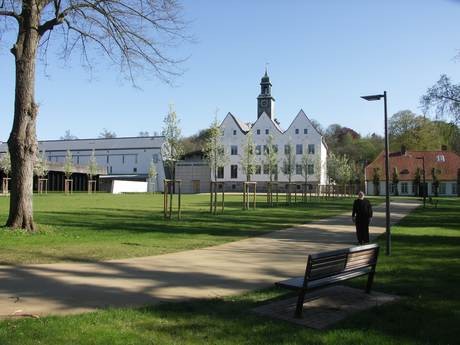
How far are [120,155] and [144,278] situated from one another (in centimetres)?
9281

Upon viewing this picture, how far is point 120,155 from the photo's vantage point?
99562mm

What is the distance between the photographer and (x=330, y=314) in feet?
22.2

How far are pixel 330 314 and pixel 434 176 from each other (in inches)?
3249

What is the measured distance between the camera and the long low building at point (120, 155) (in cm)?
9562

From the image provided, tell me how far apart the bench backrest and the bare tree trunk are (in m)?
11.0

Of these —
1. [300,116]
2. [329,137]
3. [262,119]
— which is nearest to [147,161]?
[262,119]

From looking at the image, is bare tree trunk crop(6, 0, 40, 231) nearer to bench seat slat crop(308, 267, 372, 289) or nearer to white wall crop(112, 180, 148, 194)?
bench seat slat crop(308, 267, 372, 289)

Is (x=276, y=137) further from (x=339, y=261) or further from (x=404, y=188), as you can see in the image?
(x=339, y=261)

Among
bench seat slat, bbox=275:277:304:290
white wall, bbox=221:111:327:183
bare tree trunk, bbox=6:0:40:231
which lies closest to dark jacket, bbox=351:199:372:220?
bench seat slat, bbox=275:277:304:290

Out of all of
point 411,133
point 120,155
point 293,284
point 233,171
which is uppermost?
point 411,133

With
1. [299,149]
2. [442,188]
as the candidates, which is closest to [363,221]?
[299,149]

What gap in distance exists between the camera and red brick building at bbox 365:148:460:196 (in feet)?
276

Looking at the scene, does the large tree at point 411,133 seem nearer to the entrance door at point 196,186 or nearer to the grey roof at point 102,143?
the entrance door at point 196,186

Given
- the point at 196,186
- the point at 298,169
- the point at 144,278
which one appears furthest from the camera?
the point at 196,186
